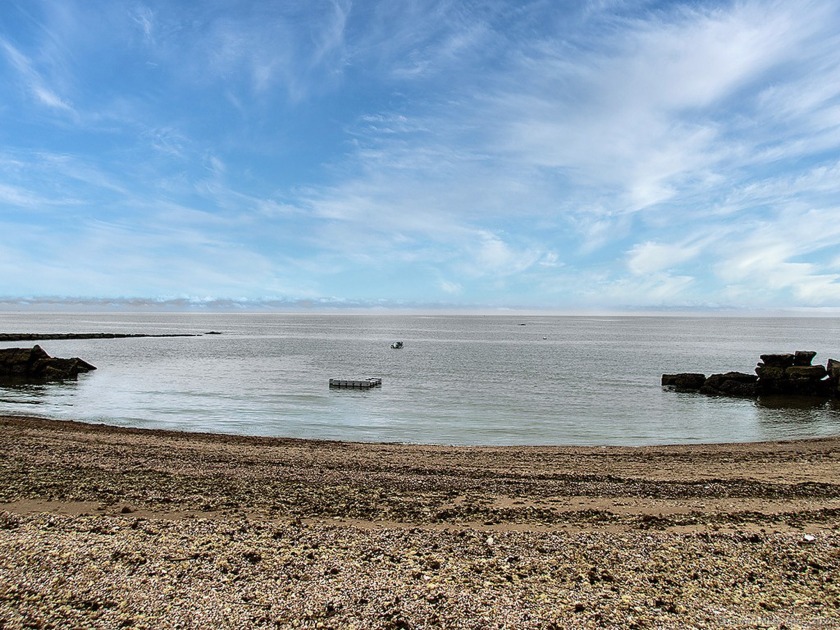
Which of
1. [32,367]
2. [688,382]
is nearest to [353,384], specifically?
[688,382]

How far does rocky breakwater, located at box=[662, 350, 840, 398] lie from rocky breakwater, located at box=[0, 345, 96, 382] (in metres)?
49.0

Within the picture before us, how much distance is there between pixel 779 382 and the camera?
41.0 metres

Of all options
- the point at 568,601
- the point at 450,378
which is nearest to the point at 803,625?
the point at 568,601

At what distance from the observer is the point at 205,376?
160 ft

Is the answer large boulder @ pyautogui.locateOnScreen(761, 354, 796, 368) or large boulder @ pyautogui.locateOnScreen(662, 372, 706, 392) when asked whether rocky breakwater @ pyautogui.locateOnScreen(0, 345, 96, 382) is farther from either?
large boulder @ pyautogui.locateOnScreen(761, 354, 796, 368)

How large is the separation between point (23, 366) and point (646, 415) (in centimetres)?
4752

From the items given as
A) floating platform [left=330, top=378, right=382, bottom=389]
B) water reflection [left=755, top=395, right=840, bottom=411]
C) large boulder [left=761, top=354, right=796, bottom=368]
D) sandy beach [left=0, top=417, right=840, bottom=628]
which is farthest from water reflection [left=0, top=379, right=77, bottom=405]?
large boulder [left=761, top=354, right=796, bottom=368]

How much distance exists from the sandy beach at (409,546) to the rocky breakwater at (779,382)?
2912 cm

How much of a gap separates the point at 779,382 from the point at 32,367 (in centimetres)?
5882

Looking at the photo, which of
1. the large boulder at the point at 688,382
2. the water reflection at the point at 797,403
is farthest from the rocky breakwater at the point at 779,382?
the water reflection at the point at 797,403

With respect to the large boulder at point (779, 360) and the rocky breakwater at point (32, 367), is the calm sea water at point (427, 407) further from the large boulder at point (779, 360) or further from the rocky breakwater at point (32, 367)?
the large boulder at point (779, 360)

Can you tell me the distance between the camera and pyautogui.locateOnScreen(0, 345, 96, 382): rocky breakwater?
147 ft

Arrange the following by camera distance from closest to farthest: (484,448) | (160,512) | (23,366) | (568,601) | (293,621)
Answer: (293,621), (568,601), (160,512), (484,448), (23,366)

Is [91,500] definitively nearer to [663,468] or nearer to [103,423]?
[663,468]
